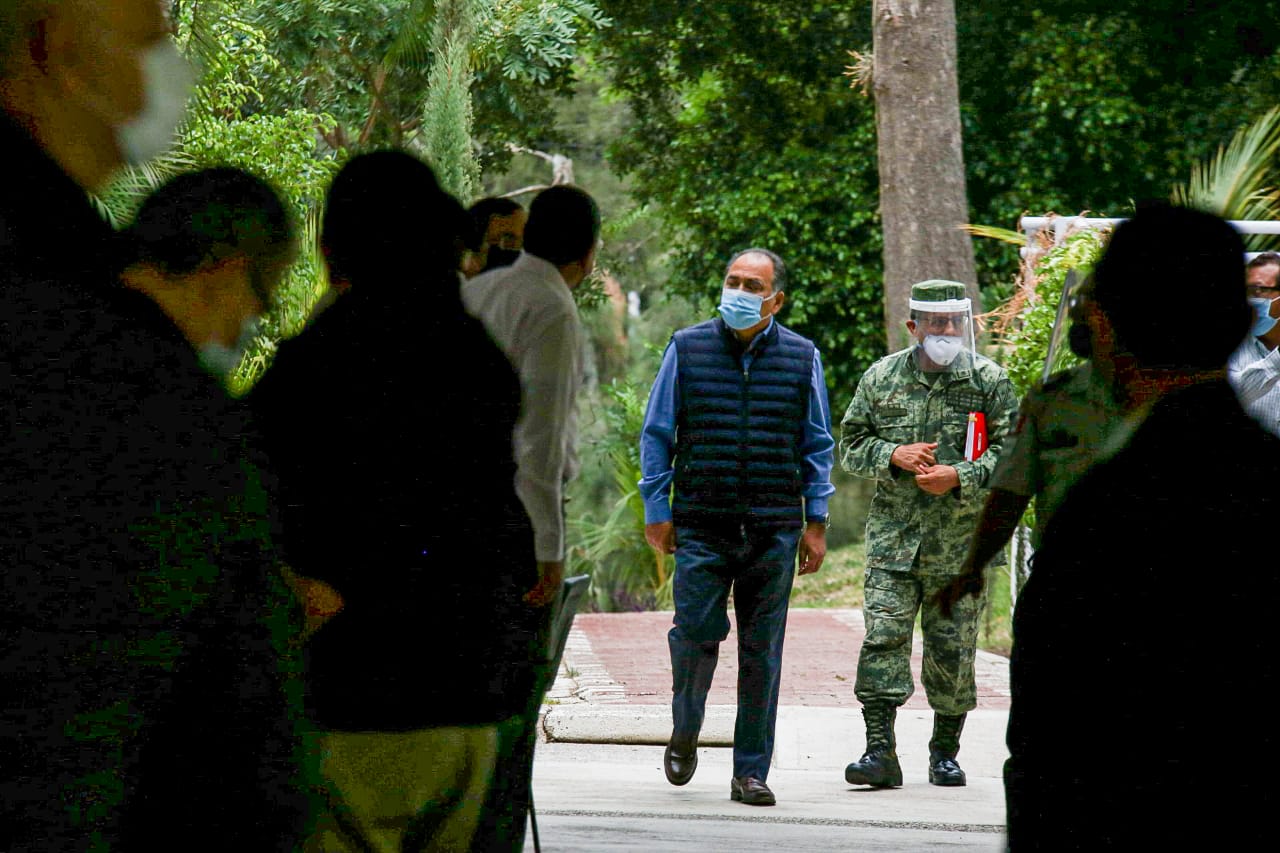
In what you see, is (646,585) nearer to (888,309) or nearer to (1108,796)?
(888,309)

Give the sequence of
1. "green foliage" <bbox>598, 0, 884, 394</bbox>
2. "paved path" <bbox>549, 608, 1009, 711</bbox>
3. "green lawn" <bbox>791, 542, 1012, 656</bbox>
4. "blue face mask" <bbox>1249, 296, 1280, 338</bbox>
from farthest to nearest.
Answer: "green foliage" <bbox>598, 0, 884, 394</bbox>
"green lawn" <bbox>791, 542, 1012, 656</bbox>
"paved path" <bbox>549, 608, 1009, 711</bbox>
"blue face mask" <bbox>1249, 296, 1280, 338</bbox>

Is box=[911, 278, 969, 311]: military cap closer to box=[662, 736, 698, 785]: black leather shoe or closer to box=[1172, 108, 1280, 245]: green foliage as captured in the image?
box=[662, 736, 698, 785]: black leather shoe

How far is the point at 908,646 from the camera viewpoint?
6504mm

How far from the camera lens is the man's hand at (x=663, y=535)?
6.16 metres

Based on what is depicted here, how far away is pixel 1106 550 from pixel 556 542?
3.96 feet

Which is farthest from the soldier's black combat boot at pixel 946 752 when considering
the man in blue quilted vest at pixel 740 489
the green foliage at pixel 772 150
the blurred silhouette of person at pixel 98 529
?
the green foliage at pixel 772 150

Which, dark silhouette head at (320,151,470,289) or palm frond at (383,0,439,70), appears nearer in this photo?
dark silhouette head at (320,151,470,289)

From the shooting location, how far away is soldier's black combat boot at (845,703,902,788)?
6.43m

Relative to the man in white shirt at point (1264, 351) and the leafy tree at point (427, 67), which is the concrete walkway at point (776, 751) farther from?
the leafy tree at point (427, 67)

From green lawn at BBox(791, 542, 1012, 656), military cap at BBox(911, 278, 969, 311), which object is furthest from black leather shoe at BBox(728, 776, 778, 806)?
green lawn at BBox(791, 542, 1012, 656)

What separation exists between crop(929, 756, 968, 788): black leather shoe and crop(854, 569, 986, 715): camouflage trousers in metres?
0.24

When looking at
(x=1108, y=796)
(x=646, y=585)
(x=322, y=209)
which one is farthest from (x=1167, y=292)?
(x=646, y=585)

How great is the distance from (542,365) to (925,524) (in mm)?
3293

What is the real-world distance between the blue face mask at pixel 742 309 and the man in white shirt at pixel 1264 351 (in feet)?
5.87
